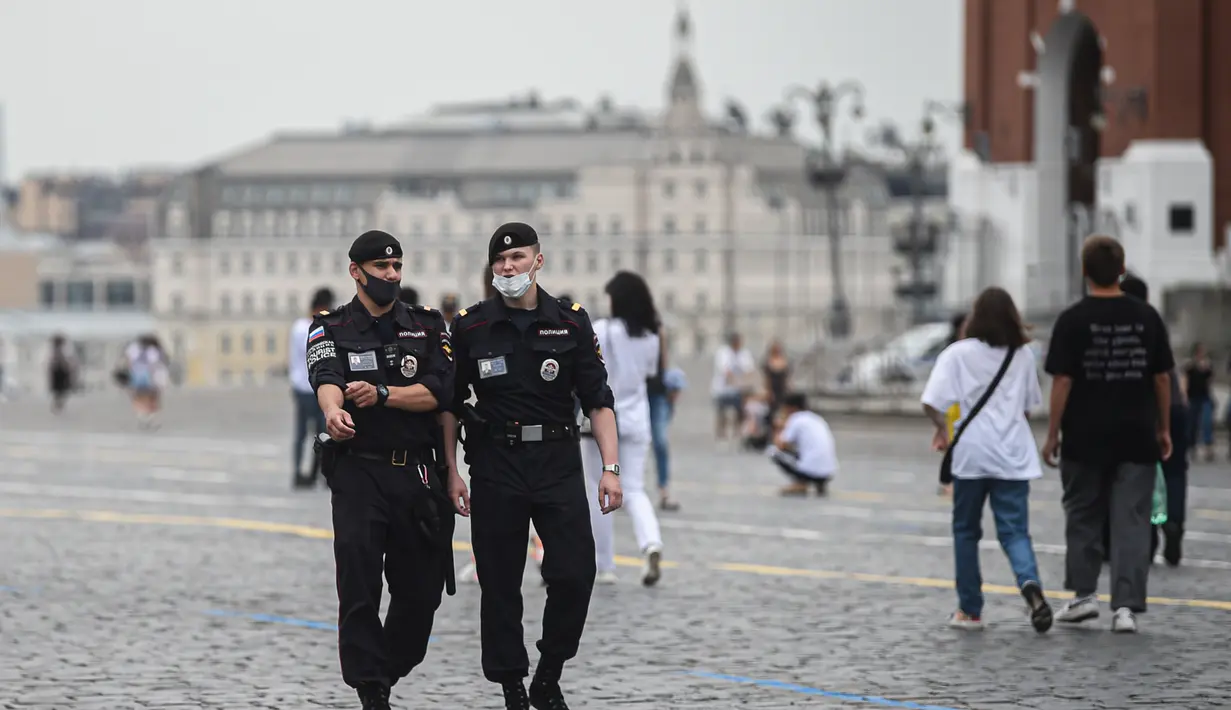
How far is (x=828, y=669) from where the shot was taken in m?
9.84

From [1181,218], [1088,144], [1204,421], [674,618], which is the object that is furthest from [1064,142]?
[674,618]

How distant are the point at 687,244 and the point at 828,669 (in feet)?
486

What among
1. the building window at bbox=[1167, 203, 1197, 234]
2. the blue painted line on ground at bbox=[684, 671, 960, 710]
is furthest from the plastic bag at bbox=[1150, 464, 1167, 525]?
the building window at bbox=[1167, 203, 1197, 234]

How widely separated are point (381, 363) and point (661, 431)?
11.8 m

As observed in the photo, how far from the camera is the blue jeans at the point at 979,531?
10.9 m

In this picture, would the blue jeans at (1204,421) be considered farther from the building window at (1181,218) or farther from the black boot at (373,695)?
the black boot at (373,695)

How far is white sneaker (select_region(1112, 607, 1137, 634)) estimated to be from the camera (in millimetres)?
10766

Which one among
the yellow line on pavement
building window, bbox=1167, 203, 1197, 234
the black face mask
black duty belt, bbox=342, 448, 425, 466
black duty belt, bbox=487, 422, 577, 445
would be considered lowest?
the yellow line on pavement

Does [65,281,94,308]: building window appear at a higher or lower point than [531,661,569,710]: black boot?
lower

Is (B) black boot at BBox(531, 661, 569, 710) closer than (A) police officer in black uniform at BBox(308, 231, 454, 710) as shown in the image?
No

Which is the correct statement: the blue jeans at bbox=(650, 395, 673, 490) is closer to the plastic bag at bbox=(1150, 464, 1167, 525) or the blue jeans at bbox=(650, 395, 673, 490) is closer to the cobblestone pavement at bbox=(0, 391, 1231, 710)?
the cobblestone pavement at bbox=(0, 391, 1231, 710)

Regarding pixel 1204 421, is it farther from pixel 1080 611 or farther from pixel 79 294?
pixel 79 294

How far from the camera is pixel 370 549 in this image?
8.12 m

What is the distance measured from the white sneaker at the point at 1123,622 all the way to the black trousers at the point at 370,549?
3830 millimetres
